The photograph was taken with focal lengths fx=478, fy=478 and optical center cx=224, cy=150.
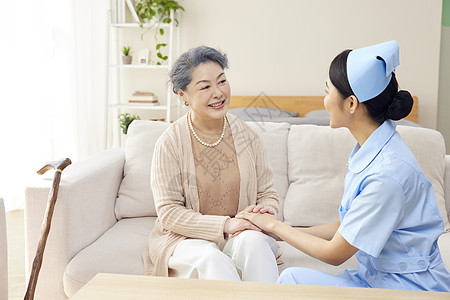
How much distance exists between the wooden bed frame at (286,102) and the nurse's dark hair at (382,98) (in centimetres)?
305

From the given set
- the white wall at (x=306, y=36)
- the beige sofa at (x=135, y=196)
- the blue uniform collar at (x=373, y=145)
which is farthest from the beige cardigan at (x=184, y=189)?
the white wall at (x=306, y=36)

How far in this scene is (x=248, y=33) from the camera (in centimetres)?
441

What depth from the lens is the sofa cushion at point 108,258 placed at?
1.71 metres

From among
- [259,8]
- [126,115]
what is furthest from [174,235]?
[259,8]

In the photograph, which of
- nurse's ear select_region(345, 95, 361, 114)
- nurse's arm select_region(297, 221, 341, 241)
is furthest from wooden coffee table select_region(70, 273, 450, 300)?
nurse's ear select_region(345, 95, 361, 114)

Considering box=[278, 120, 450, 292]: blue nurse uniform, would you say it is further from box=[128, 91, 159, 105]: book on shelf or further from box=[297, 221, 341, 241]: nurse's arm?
box=[128, 91, 159, 105]: book on shelf

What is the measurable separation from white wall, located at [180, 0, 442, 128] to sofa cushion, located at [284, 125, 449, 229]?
2312 millimetres

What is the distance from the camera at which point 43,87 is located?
3568mm

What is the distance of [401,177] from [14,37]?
3.00 meters

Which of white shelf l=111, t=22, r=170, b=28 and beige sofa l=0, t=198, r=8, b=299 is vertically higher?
white shelf l=111, t=22, r=170, b=28

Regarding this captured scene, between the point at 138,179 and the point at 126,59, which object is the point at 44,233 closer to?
the point at 138,179

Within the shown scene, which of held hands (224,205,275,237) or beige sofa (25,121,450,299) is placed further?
beige sofa (25,121,450,299)

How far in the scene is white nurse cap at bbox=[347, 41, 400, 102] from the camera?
118cm

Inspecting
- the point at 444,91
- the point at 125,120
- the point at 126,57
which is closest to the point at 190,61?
the point at 125,120
